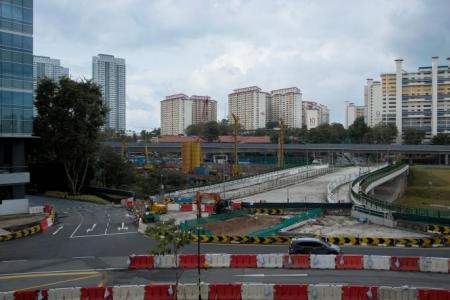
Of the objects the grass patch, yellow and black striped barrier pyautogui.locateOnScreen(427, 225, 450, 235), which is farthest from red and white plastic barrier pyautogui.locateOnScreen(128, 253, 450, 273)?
the grass patch

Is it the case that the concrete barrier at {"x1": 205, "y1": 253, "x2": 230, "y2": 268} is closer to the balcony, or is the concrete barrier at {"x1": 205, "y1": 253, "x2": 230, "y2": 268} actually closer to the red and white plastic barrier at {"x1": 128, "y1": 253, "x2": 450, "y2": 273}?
the red and white plastic barrier at {"x1": 128, "y1": 253, "x2": 450, "y2": 273}

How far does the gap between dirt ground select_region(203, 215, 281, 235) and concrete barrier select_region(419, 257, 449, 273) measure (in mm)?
17360

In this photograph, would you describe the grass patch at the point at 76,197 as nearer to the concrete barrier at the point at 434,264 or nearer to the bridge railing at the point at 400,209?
the bridge railing at the point at 400,209

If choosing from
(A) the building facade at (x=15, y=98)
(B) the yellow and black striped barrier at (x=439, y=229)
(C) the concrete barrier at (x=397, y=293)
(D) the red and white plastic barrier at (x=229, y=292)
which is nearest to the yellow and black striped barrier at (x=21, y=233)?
(A) the building facade at (x=15, y=98)

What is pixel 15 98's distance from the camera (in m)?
55.6

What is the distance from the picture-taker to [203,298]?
20656 millimetres

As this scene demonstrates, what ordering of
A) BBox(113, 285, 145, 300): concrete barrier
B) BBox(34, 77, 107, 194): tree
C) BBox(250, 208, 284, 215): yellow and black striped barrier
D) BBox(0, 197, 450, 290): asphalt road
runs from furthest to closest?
1. BBox(34, 77, 107, 194): tree
2. BBox(250, 208, 284, 215): yellow and black striped barrier
3. BBox(0, 197, 450, 290): asphalt road
4. BBox(113, 285, 145, 300): concrete barrier

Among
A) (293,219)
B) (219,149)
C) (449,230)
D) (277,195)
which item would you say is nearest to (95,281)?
(293,219)

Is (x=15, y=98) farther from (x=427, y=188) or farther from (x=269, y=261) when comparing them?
(x=427, y=188)

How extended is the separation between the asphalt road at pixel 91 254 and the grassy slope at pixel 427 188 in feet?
202

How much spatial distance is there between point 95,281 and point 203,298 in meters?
6.99

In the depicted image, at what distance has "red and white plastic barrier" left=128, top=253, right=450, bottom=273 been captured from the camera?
25.5 meters

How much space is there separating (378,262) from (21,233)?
3004 centimetres

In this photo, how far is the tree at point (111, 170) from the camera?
286 feet
